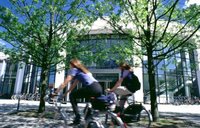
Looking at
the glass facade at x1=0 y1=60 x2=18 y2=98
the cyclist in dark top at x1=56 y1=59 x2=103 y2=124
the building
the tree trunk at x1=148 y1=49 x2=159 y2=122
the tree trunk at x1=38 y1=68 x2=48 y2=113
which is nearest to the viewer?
the cyclist in dark top at x1=56 y1=59 x2=103 y2=124

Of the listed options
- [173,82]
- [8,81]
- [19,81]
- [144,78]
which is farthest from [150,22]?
[8,81]

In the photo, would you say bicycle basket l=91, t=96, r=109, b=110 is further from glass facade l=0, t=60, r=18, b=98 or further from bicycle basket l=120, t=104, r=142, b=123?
glass facade l=0, t=60, r=18, b=98

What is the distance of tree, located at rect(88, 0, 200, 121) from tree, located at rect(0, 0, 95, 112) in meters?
Answer: 1.58

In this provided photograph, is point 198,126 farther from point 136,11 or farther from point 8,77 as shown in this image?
point 8,77

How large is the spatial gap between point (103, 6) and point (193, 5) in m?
4.34

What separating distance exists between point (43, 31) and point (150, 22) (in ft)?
19.3

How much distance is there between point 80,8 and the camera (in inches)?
495

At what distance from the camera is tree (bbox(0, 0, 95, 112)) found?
11508 mm

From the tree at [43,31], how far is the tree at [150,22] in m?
1.58

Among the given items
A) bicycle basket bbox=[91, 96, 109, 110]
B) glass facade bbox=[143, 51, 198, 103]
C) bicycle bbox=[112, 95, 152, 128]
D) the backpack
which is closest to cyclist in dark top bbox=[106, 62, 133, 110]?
the backpack

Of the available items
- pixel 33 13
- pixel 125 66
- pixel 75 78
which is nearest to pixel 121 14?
pixel 33 13

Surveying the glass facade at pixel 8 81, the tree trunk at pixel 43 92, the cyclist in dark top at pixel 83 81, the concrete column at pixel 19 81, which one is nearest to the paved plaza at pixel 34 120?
the cyclist in dark top at pixel 83 81

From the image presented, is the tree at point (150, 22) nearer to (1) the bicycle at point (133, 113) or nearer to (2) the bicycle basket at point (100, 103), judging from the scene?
(1) the bicycle at point (133, 113)

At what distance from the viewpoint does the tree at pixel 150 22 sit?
980 centimetres
